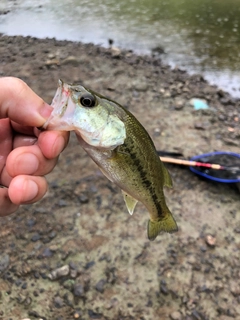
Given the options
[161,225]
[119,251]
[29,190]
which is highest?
[29,190]

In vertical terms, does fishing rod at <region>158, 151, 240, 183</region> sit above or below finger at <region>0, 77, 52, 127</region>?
below

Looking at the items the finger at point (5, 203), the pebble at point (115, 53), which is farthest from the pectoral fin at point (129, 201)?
the pebble at point (115, 53)

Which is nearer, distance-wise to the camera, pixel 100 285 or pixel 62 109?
pixel 62 109

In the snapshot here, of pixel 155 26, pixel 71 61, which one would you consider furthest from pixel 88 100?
pixel 155 26

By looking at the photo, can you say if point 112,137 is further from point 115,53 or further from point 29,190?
point 115,53

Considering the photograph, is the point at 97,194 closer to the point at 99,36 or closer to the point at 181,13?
the point at 99,36

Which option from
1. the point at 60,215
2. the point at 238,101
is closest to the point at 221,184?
the point at 60,215

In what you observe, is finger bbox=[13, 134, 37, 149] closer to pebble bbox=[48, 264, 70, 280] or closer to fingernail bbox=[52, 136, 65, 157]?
fingernail bbox=[52, 136, 65, 157]

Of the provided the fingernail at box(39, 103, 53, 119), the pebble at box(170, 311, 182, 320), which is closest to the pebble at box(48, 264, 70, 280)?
the pebble at box(170, 311, 182, 320)
